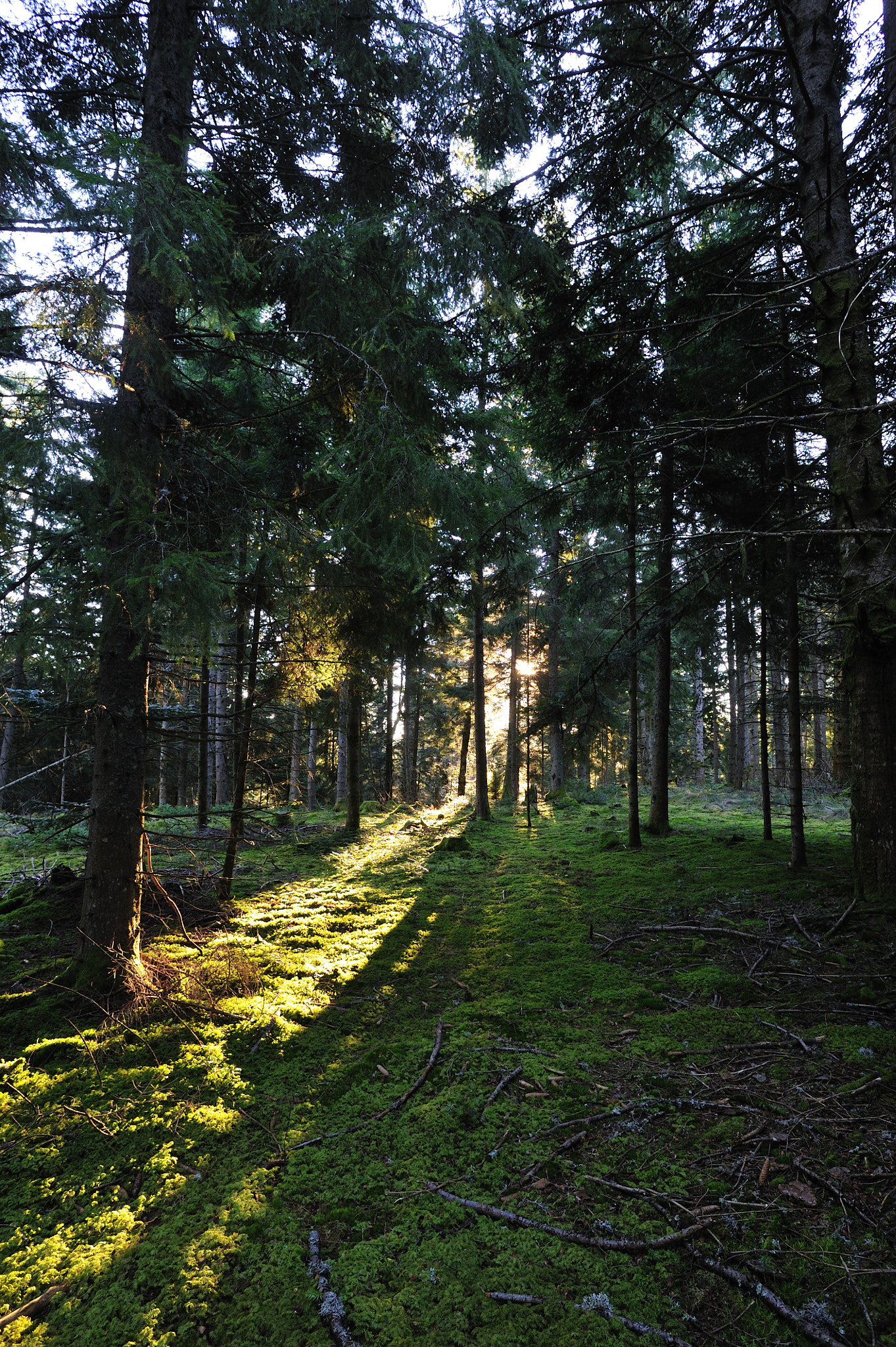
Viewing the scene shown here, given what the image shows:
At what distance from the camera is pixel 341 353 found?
5609mm

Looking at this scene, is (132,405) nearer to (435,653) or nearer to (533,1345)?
(533,1345)

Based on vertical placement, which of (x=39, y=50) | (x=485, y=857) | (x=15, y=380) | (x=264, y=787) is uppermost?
(x=39, y=50)

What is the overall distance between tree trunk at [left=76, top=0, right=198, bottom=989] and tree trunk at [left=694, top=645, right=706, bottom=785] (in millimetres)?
18271

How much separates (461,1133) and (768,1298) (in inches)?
63.4

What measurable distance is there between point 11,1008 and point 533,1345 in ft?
14.8

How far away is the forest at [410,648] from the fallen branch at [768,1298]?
2 cm

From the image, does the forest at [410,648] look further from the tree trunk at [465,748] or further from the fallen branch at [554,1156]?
the tree trunk at [465,748]

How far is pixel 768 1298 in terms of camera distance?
78.3 inches

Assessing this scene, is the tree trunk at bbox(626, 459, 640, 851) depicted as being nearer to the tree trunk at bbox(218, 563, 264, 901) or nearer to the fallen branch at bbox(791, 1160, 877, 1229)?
the tree trunk at bbox(218, 563, 264, 901)

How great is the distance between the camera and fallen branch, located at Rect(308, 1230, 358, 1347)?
2031mm

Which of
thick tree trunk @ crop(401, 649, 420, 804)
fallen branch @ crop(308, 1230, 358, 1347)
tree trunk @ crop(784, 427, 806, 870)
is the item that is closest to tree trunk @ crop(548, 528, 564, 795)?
thick tree trunk @ crop(401, 649, 420, 804)

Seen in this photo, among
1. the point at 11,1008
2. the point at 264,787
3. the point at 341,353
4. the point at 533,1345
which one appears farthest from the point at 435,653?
the point at 533,1345

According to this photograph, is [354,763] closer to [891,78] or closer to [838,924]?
[838,924]

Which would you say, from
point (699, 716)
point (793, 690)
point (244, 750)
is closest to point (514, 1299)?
point (244, 750)
